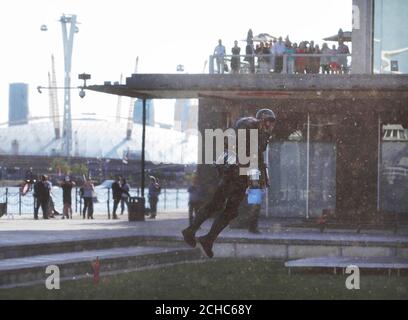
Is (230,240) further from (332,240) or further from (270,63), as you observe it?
(270,63)

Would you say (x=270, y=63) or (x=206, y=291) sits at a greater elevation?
(x=270, y=63)

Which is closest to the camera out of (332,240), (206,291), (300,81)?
(206,291)

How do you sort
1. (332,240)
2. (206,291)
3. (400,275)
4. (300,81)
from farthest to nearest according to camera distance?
(300,81), (332,240), (400,275), (206,291)

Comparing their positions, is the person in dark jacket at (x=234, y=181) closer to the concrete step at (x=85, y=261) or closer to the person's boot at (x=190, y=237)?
the person's boot at (x=190, y=237)

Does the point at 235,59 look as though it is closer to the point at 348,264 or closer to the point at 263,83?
the point at 263,83

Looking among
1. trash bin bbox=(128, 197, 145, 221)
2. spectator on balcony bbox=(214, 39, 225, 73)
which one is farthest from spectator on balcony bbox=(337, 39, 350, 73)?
trash bin bbox=(128, 197, 145, 221)

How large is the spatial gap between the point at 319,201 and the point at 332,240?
491 inches

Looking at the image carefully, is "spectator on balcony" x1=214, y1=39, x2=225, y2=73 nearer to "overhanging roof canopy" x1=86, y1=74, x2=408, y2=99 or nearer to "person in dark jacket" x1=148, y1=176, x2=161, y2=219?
"overhanging roof canopy" x1=86, y1=74, x2=408, y2=99

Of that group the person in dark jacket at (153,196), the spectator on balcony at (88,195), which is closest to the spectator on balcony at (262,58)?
the person in dark jacket at (153,196)

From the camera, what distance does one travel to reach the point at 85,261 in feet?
67.3

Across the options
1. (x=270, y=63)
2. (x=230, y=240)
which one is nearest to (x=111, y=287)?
(x=230, y=240)

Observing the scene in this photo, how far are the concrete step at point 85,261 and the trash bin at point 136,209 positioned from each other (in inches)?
460

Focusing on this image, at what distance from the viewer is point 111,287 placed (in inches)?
725

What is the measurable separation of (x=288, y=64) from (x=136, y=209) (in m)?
7.03
